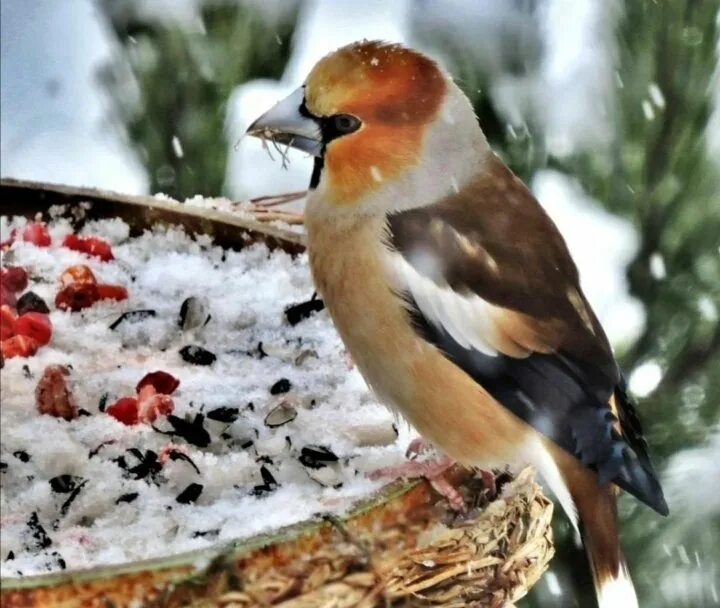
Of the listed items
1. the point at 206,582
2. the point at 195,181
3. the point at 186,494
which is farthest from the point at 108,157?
the point at 206,582

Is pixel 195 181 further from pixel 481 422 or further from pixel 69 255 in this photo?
pixel 481 422

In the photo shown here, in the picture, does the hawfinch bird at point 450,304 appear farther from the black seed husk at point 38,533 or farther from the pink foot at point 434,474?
the black seed husk at point 38,533

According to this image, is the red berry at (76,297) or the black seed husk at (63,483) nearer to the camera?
the black seed husk at (63,483)

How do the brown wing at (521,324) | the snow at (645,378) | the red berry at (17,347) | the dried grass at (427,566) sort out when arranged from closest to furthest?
the dried grass at (427,566) → the brown wing at (521,324) → the red berry at (17,347) → the snow at (645,378)

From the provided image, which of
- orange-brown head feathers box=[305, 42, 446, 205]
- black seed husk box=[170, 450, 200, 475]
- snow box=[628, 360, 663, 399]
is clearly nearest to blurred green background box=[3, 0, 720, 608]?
snow box=[628, 360, 663, 399]

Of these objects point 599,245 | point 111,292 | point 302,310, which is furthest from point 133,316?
point 599,245

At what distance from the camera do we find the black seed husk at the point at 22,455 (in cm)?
66

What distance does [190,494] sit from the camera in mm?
650

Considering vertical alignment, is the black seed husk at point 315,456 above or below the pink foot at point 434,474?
below

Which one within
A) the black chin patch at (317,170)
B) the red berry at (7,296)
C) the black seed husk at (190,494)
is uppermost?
the black chin patch at (317,170)

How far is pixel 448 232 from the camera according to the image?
26.6 inches

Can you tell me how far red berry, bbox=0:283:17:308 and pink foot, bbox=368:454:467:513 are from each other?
33 cm

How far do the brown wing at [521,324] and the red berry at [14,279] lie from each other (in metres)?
0.32

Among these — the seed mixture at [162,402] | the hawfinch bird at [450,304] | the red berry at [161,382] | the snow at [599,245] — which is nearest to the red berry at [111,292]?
the seed mixture at [162,402]
